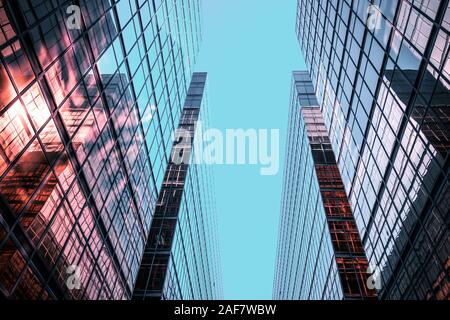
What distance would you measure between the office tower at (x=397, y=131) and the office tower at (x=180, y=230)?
24.3 m

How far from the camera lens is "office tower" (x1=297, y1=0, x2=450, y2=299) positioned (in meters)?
16.0

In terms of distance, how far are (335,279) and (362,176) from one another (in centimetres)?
1774

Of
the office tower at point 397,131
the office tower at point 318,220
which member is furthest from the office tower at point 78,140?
the office tower at point 318,220

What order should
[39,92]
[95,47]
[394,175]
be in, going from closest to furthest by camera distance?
[39,92] → [95,47] → [394,175]

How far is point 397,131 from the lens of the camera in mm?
19891

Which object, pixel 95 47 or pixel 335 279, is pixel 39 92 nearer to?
pixel 95 47

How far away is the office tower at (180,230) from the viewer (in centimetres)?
4009

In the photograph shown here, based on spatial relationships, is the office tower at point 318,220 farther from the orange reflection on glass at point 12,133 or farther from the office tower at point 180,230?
the orange reflection on glass at point 12,133

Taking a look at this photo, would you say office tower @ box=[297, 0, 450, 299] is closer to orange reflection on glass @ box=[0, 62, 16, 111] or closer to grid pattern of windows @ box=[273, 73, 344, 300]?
grid pattern of windows @ box=[273, 73, 344, 300]

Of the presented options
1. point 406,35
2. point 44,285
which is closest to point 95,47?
point 44,285

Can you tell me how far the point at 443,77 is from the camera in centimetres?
1484

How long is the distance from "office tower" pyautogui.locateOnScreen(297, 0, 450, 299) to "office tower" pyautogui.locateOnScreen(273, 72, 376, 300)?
6.72 meters

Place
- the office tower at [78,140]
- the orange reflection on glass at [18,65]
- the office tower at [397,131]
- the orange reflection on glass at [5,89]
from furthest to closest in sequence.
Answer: the office tower at [397,131], the office tower at [78,140], the orange reflection on glass at [18,65], the orange reflection on glass at [5,89]

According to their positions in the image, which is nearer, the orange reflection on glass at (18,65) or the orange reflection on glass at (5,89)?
the orange reflection on glass at (5,89)
